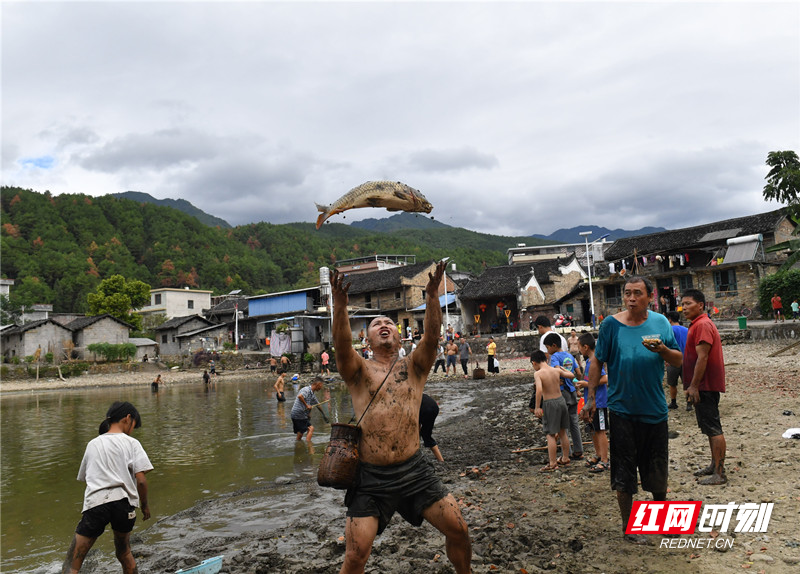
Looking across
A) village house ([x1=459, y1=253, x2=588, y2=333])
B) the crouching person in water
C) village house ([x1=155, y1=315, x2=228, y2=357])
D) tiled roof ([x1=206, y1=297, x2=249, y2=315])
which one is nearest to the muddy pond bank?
the crouching person in water

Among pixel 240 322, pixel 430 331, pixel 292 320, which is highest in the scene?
pixel 240 322

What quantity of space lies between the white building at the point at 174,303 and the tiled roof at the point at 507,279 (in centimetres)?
4134

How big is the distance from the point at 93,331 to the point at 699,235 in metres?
53.5

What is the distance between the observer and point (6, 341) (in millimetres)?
52781

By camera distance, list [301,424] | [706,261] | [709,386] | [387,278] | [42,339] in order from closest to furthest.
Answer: [709,386] → [301,424] → [706,261] → [42,339] → [387,278]

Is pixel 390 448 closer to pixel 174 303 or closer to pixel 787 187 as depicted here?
pixel 787 187

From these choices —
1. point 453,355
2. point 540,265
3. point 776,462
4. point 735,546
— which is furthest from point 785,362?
point 540,265

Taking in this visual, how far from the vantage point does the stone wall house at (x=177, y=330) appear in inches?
2306

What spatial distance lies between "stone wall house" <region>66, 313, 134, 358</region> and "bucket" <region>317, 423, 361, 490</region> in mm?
55156

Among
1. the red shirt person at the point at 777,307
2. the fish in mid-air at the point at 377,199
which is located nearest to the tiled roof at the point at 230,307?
the red shirt person at the point at 777,307

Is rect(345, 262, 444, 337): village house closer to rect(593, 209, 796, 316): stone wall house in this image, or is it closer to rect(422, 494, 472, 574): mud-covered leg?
rect(593, 209, 796, 316): stone wall house

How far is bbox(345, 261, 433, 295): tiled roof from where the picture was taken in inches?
2120

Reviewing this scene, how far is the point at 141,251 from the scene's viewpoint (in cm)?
9050

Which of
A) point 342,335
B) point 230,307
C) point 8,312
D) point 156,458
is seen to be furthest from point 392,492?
point 8,312
